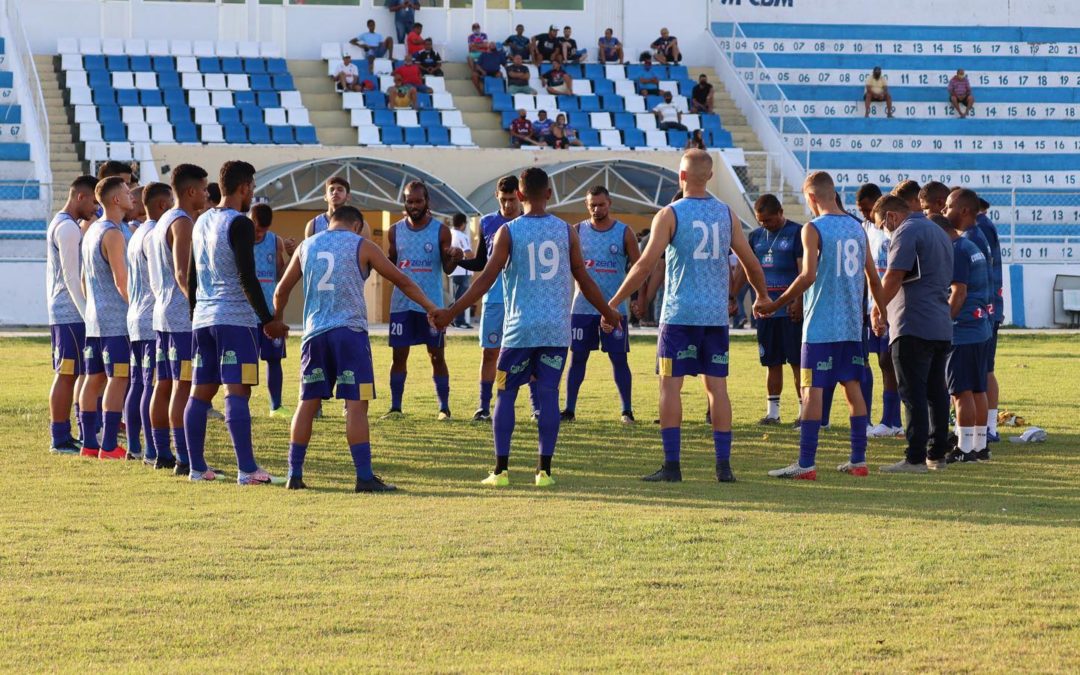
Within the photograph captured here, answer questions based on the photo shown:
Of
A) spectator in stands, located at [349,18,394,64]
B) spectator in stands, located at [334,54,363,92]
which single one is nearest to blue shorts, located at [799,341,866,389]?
spectator in stands, located at [334,54,363,92]

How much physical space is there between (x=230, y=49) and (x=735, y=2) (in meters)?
13.2

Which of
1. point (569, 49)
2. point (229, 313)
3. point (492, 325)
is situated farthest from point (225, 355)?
point (569, 49)

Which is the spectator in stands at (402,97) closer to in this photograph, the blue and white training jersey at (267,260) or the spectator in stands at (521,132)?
the spectator in stands at (521,132)

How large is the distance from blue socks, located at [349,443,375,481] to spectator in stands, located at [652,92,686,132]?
2716 centimetres

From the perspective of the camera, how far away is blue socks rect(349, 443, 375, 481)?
10.1 m

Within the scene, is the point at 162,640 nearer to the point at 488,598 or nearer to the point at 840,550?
the point at 488,598

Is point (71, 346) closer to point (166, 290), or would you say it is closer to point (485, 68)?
point (166, 290)

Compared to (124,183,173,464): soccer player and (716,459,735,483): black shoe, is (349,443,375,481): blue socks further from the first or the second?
(716,459,735,483): black shoe

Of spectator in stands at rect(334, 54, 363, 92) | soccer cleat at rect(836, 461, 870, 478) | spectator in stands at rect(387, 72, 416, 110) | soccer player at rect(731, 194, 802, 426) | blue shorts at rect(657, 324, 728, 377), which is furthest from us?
spectator in stands at rect(334, 54, 363, 92)

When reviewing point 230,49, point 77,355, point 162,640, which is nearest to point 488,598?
point 162,640

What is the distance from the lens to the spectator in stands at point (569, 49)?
3894 centimetres

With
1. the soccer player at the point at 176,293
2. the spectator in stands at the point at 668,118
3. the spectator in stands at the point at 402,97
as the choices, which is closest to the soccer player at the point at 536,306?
the soccer player at the point at 176,293

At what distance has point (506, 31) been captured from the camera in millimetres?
40031

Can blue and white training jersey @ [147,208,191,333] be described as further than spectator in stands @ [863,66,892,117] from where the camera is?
No
